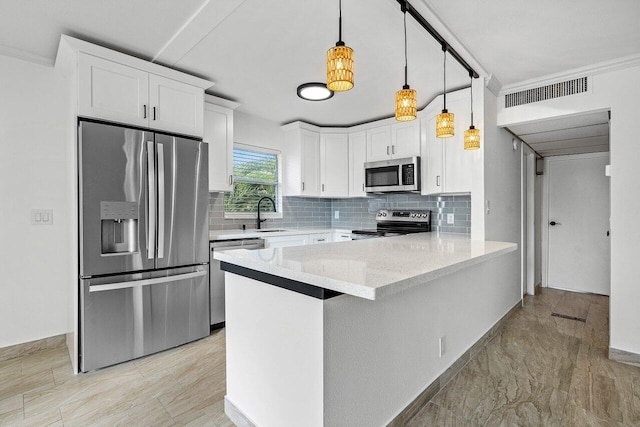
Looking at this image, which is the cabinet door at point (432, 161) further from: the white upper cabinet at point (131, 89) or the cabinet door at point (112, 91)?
the cabinet door at point (112, 91)

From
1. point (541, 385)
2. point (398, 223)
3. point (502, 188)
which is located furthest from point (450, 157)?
point (541, 385)

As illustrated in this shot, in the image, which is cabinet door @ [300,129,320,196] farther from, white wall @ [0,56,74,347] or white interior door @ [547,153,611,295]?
white interior door @ [547,153,611,295]

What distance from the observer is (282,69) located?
2818mm

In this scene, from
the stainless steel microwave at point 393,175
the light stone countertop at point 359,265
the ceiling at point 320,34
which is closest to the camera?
the light stone countertop at point 359,265

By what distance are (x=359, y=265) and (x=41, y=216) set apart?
2.74 m

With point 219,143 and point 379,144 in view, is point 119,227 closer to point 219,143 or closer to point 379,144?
point 219,143

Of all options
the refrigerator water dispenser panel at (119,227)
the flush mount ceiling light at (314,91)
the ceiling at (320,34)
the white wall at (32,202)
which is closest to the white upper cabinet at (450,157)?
the ceiling at (320,34)

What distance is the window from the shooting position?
4.06 meters

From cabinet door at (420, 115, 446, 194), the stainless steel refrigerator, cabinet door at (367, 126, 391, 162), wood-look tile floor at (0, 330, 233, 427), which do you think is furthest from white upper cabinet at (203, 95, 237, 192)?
cabinet door at (420, 115, 446, 194)

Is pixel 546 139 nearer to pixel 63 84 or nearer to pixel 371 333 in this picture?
pixel 371 333

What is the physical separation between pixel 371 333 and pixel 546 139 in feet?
11.7

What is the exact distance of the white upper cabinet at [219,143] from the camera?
3.39 metres

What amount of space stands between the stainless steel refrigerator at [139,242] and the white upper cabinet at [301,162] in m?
1.72

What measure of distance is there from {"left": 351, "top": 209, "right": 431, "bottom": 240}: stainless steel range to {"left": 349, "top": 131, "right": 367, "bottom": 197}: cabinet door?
0.44 m
